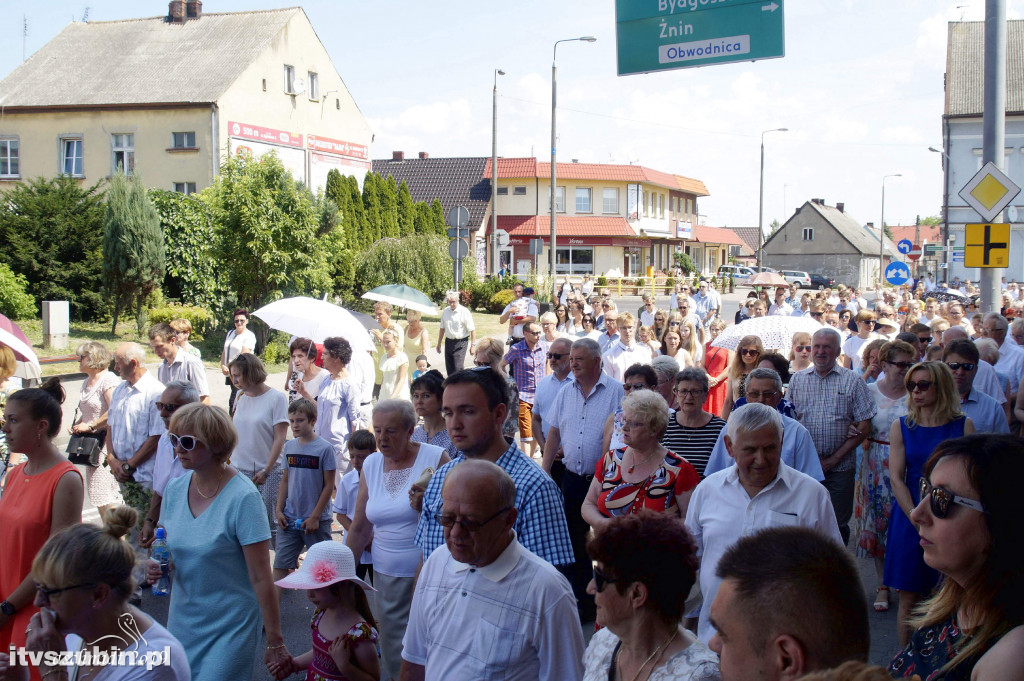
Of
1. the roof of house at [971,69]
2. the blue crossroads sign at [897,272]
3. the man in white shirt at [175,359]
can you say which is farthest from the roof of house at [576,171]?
the man in white shirt at [175,359]

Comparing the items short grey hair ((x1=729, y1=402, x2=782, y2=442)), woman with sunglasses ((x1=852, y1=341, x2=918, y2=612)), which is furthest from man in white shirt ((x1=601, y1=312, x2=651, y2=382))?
short grey hair ((x1=729, y1=402, x2=782, y2=442))

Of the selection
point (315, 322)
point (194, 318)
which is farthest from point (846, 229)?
point (315, 322)

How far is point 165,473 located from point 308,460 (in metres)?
0.99

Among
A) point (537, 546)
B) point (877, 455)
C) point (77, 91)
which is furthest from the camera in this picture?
point (77, 91)

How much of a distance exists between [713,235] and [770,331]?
229 feet

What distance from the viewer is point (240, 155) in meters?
21.1

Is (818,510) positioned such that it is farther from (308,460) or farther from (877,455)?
(308,460)

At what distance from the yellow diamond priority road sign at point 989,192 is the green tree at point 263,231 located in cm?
1489

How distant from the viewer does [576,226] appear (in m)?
61.4

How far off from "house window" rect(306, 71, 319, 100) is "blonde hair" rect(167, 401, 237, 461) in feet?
129

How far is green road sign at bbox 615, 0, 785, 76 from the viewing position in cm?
984

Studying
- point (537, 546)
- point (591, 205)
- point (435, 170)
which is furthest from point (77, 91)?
point (537, 546)

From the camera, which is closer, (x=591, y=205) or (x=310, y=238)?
(x=310, y=238)

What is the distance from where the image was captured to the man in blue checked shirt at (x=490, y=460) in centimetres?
356
